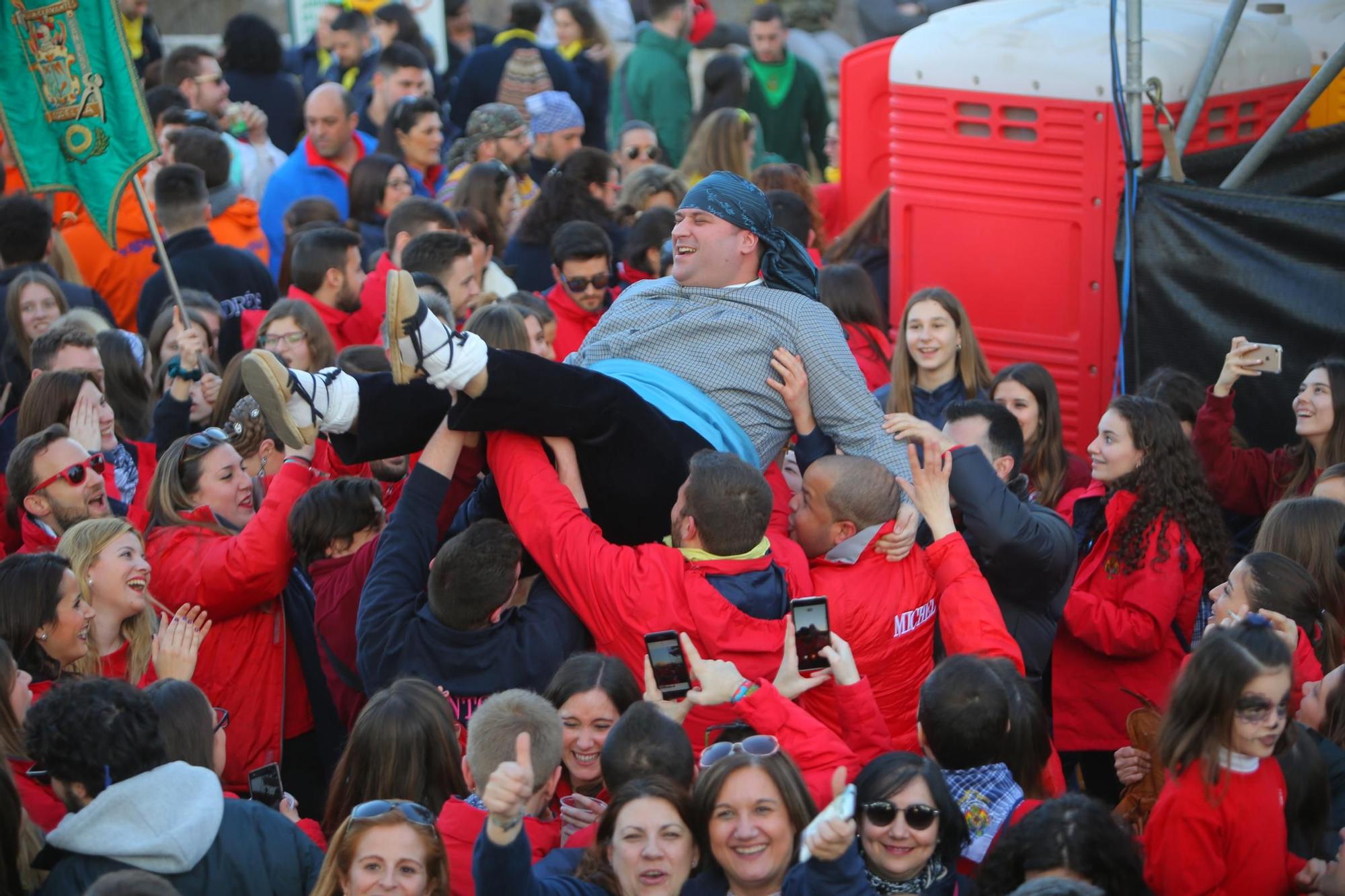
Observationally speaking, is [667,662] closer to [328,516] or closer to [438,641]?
[438,641]

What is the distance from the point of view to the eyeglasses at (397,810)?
10.3 feet

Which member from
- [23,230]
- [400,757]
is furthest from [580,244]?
[400,757]

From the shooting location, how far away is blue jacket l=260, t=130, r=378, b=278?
893cm

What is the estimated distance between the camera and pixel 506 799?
9.47 feet

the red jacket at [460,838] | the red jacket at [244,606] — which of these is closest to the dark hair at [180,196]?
the red jacket at [244,606]

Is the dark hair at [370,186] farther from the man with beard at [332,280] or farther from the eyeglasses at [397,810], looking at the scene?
the eyeglasses at [397,810]

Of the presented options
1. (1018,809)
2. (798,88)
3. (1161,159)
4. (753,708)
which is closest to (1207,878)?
(1018,809)

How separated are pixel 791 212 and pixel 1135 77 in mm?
1745

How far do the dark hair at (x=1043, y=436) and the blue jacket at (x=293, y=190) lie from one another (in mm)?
4667

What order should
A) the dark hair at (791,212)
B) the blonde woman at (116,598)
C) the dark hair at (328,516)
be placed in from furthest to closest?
the dark hair at (791,212)
the dark hair at (328,516)
the blonde woman at (116,598)

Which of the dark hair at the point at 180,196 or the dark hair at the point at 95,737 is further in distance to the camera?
the dark hair at the point at 180,196

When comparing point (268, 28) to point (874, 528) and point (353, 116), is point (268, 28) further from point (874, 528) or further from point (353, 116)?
point (874, 528)

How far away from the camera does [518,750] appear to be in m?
2.99

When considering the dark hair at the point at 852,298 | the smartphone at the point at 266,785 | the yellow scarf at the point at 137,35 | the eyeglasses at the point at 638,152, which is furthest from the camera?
the yellow scarf at the point at 137,35
